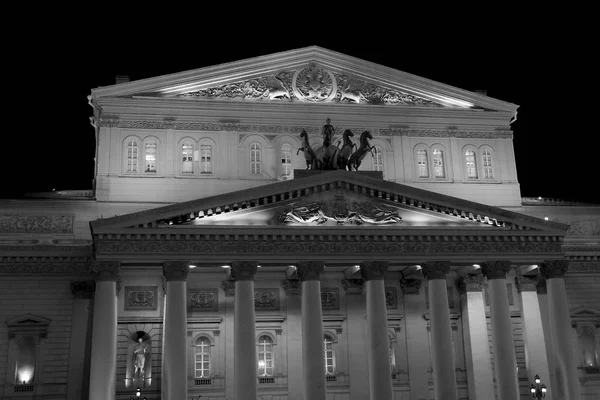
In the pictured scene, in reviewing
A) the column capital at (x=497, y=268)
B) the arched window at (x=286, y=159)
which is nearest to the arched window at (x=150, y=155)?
the arched window at (x=286, y=159)

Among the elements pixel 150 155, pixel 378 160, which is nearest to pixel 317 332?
pixel 378 160

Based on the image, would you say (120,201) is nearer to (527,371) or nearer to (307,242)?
(307,242)

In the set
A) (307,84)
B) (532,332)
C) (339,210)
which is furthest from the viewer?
(307,84)

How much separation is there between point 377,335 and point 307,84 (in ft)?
49.1

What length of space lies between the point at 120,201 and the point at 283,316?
9.58 meters

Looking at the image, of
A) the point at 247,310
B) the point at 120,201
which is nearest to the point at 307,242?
the point at 247,310

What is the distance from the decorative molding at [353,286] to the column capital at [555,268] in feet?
28.0

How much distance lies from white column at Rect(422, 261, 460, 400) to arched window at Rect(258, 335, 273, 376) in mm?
7992

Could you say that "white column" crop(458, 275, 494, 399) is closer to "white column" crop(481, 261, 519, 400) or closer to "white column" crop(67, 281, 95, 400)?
"white column" crop(481, 261, 519, 400)

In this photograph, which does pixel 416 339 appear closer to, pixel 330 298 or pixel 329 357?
pixel 329 357

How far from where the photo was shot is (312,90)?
4100 cm

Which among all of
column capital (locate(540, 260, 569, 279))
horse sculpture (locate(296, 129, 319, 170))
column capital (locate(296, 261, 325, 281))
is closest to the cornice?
horse sculpture (locate(296, 129, 319, 170))

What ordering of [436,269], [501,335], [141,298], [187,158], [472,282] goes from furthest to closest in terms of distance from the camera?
[187,158], [472,282], [141,298], [436,269], [501,335]

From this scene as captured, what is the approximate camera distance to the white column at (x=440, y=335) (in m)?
31.9
